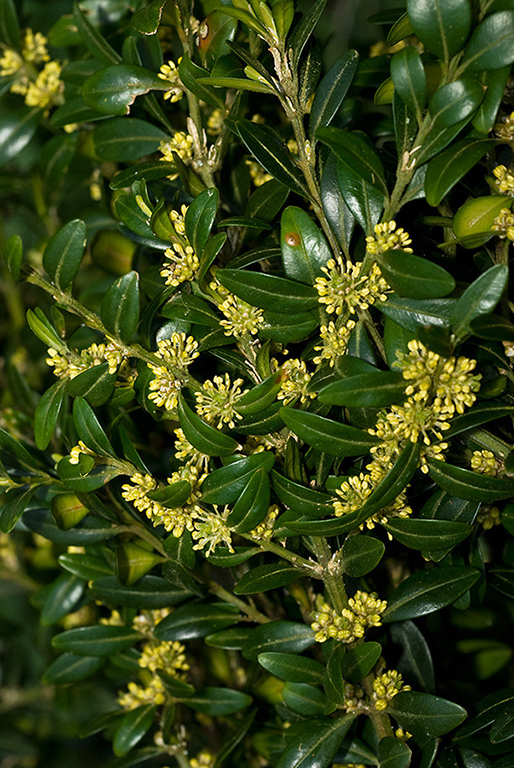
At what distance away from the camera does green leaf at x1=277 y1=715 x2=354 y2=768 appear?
0.75 meters

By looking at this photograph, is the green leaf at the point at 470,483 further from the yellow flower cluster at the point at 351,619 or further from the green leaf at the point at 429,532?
the yellow flower cluster at the point at 351,619

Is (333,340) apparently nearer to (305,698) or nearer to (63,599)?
(305,698)

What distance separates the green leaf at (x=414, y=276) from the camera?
58 centimetres

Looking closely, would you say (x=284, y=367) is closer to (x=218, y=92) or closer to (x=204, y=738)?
(x=218, y=92)

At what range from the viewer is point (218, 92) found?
0.76 meters

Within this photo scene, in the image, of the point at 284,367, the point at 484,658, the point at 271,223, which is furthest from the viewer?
the point at 484,658

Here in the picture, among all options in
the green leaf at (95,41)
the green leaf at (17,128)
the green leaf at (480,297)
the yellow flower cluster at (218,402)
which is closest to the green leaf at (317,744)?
the yellow flower cluster at (218,402)

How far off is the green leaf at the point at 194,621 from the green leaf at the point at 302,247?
0.44 meters

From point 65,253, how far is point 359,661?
0.51m

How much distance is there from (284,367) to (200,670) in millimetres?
654

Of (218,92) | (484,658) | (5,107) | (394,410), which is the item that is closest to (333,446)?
(394,410)

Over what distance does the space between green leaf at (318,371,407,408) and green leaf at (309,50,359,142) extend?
262mm

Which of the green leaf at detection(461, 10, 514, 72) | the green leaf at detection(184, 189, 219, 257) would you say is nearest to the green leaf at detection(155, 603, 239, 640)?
the green leaf at detection(184, 189, 219, 257)

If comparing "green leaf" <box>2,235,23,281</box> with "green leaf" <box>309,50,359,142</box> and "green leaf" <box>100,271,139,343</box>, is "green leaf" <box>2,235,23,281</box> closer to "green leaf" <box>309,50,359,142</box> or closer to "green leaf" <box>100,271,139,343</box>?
"green leaf" <box>100,271,139,343</box>
